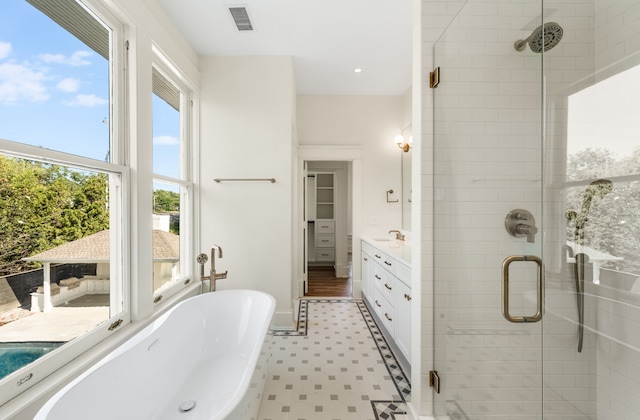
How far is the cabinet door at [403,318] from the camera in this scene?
206 centimetres

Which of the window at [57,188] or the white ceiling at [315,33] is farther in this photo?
the white ceiling at [315,33]

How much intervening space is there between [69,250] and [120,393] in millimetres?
715

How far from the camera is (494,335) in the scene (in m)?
1.30

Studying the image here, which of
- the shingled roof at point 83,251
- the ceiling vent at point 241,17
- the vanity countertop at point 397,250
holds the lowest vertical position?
the vanity countertop at point 397,250

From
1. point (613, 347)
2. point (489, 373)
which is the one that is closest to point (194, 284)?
point (489, 373)

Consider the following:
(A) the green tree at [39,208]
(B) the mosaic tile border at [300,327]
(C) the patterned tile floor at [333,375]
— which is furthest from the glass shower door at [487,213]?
(A) the green tree at [39,208]

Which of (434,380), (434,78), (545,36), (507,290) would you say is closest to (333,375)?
(434,380)

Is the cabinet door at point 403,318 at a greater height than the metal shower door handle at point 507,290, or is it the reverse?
the metal shower door handle at point 507,290

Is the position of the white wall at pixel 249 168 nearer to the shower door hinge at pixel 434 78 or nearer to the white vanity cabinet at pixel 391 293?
the white vanity cabinet at pixel 391 293

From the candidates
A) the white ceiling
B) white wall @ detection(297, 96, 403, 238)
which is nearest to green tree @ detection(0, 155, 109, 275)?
the white ceiling

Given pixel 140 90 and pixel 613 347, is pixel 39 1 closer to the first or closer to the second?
pixel 140 90

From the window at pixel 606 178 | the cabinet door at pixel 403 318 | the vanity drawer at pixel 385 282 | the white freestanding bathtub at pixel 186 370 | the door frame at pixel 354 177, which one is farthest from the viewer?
the door frame at pixel 354 177

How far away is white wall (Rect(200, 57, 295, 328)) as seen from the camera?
9.32 feet

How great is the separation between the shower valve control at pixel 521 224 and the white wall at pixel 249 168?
1993 mm
